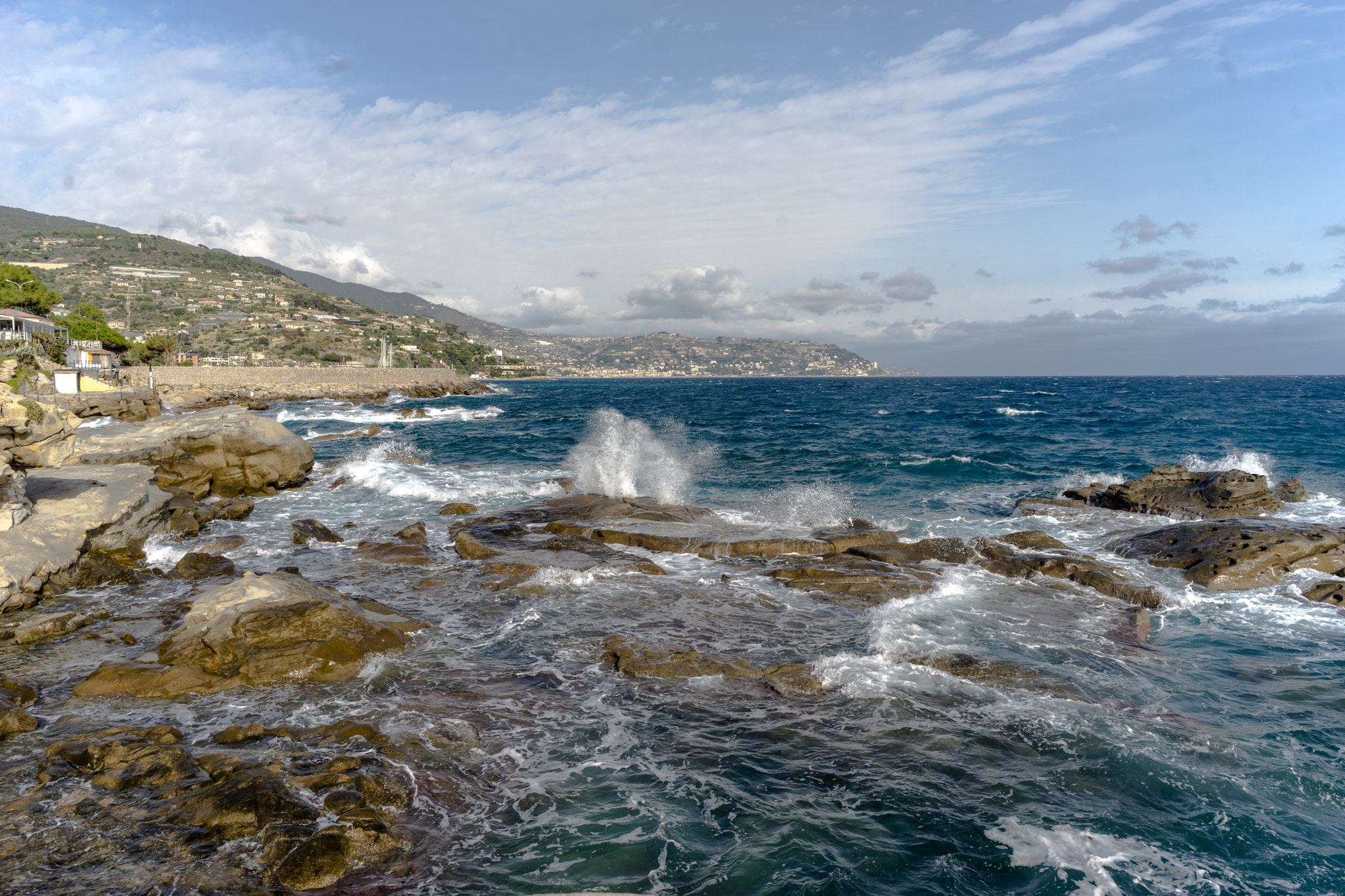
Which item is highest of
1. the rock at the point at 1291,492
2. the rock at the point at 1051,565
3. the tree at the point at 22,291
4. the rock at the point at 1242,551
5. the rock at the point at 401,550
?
the tree at the point at 22,291

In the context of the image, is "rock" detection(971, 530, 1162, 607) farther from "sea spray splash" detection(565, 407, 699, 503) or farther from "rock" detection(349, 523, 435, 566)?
"rock" detection(349, 523, 435, 566)

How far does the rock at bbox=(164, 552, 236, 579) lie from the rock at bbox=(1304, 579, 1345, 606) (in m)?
21.5

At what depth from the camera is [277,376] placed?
269 ft

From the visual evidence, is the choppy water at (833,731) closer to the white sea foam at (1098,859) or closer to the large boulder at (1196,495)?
the white sea foam at (1098,859)

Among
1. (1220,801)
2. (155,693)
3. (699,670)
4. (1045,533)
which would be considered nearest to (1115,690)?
(1220,801)

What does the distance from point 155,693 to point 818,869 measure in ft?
26.6

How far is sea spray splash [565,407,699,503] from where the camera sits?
23.8 meters

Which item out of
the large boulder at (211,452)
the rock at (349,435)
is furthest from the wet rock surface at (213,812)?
the rock at (349,435)

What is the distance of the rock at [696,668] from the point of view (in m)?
9.05

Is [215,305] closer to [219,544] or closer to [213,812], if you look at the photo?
[219,544]

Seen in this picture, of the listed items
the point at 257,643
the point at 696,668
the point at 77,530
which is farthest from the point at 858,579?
the point at 77,530

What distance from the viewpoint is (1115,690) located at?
9.06 m

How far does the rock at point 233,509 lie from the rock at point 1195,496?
84.3 ft

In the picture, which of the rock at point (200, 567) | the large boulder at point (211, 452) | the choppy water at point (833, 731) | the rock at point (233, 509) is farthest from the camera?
the large boulder at point (211, 452)
